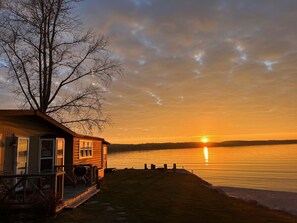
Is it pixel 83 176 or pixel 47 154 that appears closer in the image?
pixel 47 154

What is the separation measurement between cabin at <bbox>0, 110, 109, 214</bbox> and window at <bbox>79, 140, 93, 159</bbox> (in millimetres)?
908

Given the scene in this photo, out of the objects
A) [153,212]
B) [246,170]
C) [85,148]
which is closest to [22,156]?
[153,212]

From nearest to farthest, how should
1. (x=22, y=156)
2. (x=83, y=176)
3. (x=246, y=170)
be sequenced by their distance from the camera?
1. (x=22, y=156)
2. (x=83, y=176)
3. (x=246, y=170)

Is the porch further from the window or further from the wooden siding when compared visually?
the window

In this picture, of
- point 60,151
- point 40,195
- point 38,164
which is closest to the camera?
point 40,195

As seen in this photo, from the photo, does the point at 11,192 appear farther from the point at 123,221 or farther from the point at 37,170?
the point at 37,170

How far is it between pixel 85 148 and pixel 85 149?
2.7 inches

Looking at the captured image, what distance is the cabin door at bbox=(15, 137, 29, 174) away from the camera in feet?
44.5

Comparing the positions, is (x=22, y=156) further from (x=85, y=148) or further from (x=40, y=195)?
(x=85, y=148)

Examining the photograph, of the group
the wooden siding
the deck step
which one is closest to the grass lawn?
the deck step

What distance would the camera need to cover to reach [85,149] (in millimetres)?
22531

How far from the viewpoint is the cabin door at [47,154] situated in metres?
15.7

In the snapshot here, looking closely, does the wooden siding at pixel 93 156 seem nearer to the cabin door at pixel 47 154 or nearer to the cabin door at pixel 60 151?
the cabin door at pixel 60 151

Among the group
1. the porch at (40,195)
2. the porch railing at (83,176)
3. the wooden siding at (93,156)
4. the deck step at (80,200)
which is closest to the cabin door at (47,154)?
the porch railing at (83,176)
